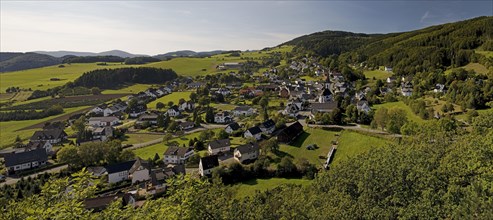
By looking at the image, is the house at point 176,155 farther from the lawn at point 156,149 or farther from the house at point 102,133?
the house at point 102,133

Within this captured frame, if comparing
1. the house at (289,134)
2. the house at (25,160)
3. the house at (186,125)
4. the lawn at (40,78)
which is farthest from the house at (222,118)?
the lawn at (40,78)

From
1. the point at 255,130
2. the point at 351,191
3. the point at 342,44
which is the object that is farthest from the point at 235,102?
the point at 342,44

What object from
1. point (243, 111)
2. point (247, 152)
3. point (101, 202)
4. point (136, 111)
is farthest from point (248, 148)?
point (136, 111)

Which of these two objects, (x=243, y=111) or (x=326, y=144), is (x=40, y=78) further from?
(x=326, y=144)

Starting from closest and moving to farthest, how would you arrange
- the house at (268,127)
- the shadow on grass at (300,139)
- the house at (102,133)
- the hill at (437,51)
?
the shadow on grass at (300,139)
the house at (268,127)
the house at (102,133)
the hill at (437,51)

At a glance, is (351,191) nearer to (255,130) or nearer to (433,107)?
(255,130)

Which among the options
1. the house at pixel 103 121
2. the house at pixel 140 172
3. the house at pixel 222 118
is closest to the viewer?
the house at pixel 140 172
